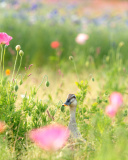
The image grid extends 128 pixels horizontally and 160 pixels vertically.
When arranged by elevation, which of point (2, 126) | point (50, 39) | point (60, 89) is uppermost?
point (50, 39)

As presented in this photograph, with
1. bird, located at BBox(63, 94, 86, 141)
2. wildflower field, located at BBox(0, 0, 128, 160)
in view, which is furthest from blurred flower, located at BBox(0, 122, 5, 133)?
bird, located at BBox(63, 94, 86, 141)

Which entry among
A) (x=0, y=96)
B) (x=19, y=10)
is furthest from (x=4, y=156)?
(x=19, y=10)

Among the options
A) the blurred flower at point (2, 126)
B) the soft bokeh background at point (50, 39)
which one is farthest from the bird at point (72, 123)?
the soft bokeh background at point (50, 39)

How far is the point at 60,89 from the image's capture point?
334 centimetres

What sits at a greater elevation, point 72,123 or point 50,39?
point 50,39

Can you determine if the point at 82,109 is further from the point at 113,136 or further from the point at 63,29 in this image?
the point at 63,29

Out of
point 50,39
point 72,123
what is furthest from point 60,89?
point 50,39

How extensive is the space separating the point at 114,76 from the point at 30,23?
362 cm

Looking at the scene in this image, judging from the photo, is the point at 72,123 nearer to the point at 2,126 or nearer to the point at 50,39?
the point at 2,126

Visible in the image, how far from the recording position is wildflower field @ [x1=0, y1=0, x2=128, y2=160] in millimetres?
2205

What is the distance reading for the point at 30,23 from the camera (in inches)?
310

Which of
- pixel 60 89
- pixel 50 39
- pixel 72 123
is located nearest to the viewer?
pixel 72 123

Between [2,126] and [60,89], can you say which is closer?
[2,126]

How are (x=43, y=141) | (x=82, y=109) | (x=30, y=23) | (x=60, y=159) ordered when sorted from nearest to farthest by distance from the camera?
1. (x=43, y=141)
2. (x=60, y=159)
3. (x=82, y=109)
4. (x=30, y=23)
